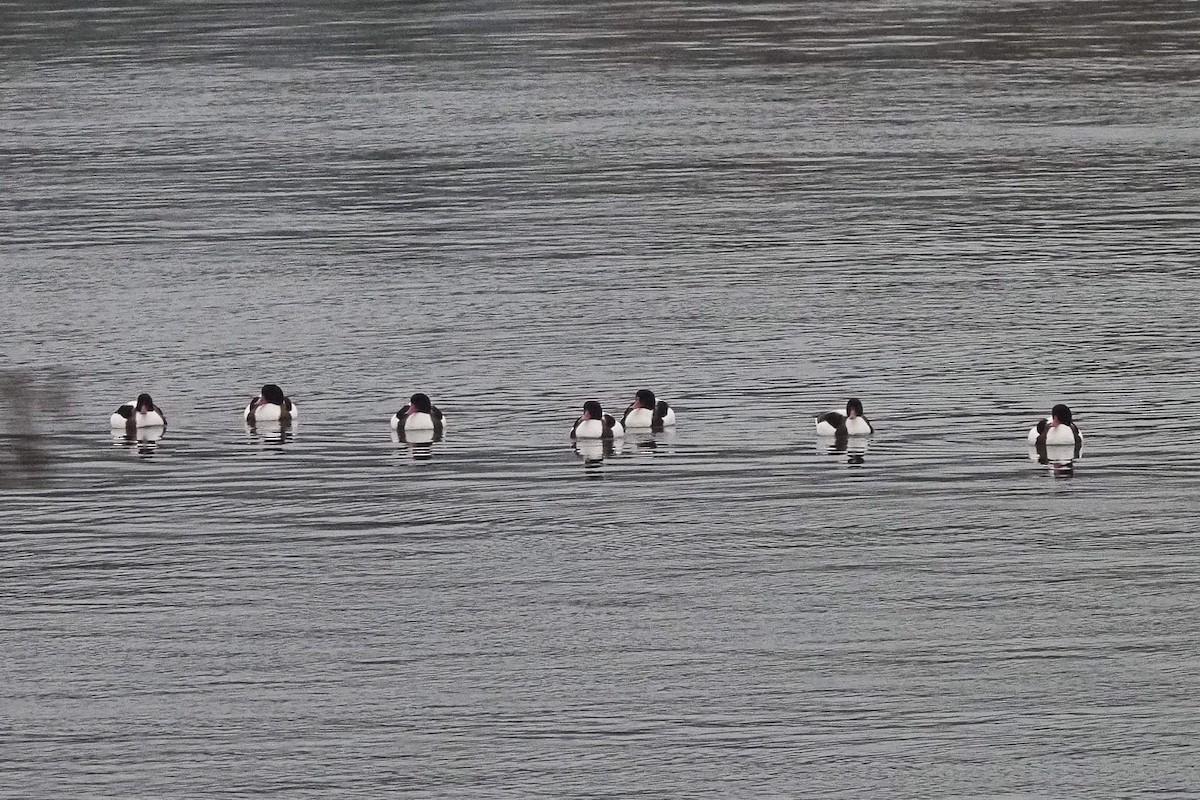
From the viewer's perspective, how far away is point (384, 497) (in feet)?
93.0

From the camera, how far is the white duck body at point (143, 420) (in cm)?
3147

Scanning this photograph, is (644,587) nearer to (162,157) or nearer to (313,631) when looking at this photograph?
(313,631)

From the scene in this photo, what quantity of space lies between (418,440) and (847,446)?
5.32m

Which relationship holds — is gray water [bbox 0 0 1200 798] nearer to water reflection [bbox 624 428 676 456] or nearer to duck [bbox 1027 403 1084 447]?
water reflection [bbox 624 428 676 456]

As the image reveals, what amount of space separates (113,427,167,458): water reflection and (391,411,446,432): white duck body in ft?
A: 9.82

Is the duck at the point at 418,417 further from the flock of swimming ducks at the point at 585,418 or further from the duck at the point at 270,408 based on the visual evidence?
the duck at the point at 270,408

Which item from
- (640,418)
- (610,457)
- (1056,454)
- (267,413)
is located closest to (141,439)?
(267,413)

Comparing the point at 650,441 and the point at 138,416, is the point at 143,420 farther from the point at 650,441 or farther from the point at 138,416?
the point at 650,441

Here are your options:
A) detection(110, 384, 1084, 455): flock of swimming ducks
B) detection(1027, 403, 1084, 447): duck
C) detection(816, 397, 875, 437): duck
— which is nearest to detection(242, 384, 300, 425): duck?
detection(110, 384, 1084, 455): flock of swimming ducks

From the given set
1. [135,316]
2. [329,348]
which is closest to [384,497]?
[329,348]

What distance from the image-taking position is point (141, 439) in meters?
31.4

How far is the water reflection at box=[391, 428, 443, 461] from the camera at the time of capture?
30.5m

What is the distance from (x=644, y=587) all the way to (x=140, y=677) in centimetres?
528

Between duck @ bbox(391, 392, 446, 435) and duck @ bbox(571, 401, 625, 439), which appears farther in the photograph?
duck @ bbox(391, 392, 446, 435)
